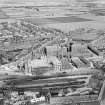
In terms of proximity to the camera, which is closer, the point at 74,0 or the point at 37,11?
the point at 37,11

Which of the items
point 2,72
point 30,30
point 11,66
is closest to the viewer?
point 2,72

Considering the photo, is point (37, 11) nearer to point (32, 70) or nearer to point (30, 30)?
point (30, 30)

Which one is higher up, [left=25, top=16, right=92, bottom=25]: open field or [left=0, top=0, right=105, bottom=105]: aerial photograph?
[left=25, top=16, right=92, bottom=25]: open field

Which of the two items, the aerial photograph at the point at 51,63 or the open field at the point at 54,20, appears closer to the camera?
the aerial photograph at the point at 51,63

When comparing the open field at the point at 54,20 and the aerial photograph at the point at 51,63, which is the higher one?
the open field at the point at 54,20

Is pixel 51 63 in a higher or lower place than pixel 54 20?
lower

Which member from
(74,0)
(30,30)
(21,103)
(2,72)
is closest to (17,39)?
(30,30)

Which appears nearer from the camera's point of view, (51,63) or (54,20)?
(51,63)

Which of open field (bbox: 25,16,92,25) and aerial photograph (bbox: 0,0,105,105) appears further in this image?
open field (bbox: 25,16,92,25)
